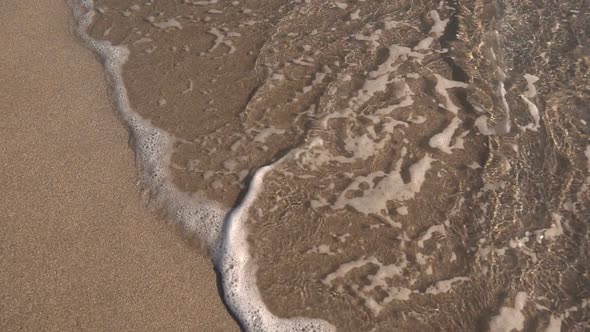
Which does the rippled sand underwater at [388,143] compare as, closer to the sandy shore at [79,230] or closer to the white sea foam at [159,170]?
the white sea foam at [159,170]

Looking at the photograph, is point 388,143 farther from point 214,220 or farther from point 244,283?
point 244,283

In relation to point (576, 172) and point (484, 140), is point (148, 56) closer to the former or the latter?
point (484, 140)

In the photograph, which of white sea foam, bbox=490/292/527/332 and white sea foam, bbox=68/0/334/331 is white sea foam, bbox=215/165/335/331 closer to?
white sea foam, bbox=68/0/334/331

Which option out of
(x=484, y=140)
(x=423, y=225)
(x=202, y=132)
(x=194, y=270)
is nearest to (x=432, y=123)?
(x=484, y=140)

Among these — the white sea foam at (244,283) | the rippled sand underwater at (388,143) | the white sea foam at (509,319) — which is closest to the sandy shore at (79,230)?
the white sea foam at (244,283)

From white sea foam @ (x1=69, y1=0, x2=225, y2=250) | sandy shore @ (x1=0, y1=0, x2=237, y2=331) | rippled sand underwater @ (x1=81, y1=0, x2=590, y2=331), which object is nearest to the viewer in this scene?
sandy shore @ (x1=0, y1=0, x2=237, y2=331)

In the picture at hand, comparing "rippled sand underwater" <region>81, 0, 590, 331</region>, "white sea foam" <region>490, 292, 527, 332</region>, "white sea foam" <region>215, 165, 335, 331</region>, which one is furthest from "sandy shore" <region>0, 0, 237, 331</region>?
"white sea foam" <region>490, 292, 527, 332</region>
